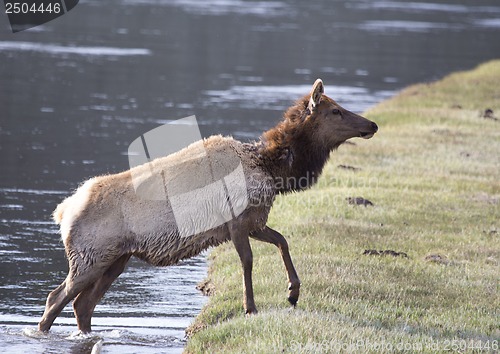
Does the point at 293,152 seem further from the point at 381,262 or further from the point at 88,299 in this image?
the point at 88,299

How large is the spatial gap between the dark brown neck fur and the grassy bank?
1.18 meters

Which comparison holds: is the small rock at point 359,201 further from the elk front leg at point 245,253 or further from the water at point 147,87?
the elk front leg at point 245,253

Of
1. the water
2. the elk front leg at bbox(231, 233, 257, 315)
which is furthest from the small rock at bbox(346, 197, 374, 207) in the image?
the elk front leg at bbox(231, 233, 257, 315)

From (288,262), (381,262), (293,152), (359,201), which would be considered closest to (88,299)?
(288,262)

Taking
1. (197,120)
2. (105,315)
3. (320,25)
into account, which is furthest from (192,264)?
(320,25)

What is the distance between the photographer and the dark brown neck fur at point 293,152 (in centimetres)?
1045

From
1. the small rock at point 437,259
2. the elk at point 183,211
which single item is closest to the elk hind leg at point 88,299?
the elk at point 183,211

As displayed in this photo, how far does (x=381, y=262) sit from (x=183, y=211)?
306 centimetres

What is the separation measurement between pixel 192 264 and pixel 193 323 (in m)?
3.09

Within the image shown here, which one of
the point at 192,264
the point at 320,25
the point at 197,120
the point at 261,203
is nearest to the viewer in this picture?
the point at 261,203

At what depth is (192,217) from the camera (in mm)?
10086

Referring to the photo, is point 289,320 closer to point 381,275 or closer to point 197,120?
point 381,275

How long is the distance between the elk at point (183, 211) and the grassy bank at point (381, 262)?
71 cm

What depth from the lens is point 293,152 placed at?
10500 mm
